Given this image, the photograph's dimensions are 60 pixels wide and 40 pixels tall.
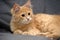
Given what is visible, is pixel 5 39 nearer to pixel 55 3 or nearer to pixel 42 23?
pixel 42 23

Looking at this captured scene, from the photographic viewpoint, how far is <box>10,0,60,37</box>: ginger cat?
1.58 m

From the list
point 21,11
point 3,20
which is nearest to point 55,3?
point 21,11

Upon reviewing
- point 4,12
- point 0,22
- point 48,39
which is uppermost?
point 4,12

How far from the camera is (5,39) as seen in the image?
1.35m

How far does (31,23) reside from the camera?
1670 millimetres

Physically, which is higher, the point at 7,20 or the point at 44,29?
the point at 7,20

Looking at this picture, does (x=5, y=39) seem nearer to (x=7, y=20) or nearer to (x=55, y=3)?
(x=7, y=20)

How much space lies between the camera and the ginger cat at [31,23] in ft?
5.17

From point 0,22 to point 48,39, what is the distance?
667 millimetres

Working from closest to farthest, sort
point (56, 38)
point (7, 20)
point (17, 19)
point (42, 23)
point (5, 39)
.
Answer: point (5, 39)
point (56, 38)
point (17, 19)
point (42, 23)
point (7, 20)

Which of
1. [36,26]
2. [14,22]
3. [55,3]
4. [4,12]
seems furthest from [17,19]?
[55,3]

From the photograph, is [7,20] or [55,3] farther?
[55,3]

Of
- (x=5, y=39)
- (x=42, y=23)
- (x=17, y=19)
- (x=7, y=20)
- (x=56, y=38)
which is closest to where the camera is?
(x=5, y=39)

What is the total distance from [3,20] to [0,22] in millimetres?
61
